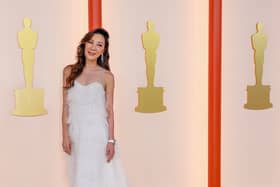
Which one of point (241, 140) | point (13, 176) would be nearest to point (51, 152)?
point (13, 176)

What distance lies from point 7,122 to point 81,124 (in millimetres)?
565

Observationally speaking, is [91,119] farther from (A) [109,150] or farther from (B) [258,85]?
(B) [258,85]

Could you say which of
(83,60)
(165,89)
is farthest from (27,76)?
(165,89)

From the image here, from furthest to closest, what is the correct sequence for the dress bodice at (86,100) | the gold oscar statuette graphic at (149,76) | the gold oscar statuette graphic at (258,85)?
the gold oscar statuette graphic at (258,85)
the gold oscar statuette graphic at (149,76)
the dress bodice at (86,100)

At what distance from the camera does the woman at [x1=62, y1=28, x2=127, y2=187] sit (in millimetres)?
2330

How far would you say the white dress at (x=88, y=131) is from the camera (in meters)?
2.33

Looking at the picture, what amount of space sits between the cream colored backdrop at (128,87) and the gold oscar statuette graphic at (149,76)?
0.15 feet

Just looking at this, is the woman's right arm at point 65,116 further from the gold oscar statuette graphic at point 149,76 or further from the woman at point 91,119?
the gold oscar statuette graphic at point 149,76

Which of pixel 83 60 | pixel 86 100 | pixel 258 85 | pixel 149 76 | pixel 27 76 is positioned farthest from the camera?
pixel 258 85

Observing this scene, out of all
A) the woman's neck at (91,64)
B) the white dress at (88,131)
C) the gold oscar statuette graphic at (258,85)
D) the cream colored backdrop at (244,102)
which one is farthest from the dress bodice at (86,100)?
the gold oscar statuette graphic at (258,85)

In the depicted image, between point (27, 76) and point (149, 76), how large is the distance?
0.68 metres

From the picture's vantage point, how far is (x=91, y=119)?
91.7 inches

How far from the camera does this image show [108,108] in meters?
2.38

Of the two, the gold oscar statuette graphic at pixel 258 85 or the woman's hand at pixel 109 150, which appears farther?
the gold oscar statuette graphic at pixel 258 85
